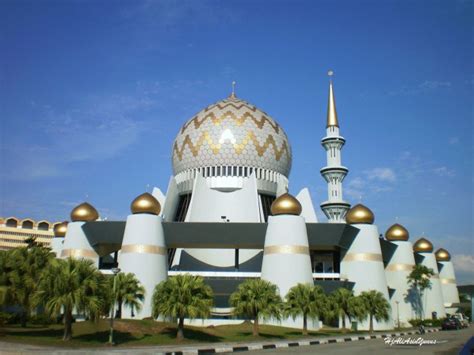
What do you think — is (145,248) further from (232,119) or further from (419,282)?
(419,282)

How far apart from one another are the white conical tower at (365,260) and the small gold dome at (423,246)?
17.8 meters

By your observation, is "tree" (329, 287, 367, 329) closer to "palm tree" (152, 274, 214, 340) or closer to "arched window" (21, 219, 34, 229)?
"palm tree" (152, 274, 214, 340)

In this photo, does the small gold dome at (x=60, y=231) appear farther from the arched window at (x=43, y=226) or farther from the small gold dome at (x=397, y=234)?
the arched window at (x=43, y=226)

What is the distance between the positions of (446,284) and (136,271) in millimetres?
48957

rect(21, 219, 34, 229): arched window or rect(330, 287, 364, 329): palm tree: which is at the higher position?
rect(21, 219, 34, 229): arched window

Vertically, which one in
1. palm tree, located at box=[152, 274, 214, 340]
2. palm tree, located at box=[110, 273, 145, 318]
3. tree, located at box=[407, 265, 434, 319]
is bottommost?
palm tree, located at box=[152, 274, 214, 340]

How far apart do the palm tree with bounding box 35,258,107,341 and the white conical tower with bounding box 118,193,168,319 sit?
1579 cm

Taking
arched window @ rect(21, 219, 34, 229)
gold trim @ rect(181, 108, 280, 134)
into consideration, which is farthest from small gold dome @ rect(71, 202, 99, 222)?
arched window @ rect(21, 219, 34, 229)

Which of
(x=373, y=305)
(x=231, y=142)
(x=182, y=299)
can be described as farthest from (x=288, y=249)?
(x=182, y=299)

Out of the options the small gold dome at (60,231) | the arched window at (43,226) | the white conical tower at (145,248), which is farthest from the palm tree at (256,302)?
the arched window at (43,226)


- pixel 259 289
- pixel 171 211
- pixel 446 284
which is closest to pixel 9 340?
pixel 259 289

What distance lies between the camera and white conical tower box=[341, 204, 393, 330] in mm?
42656

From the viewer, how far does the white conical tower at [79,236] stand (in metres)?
43.0

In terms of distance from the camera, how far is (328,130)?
61281 millimetres
